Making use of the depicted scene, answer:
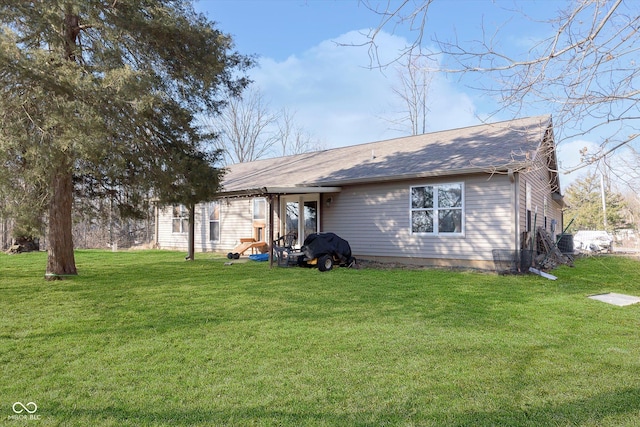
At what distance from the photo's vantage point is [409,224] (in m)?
10.7

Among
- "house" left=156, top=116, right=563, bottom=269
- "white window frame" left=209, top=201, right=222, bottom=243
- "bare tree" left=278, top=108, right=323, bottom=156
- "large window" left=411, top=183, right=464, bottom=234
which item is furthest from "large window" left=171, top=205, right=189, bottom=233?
"bare tree" left=278, top=108, right=323, bottom=156

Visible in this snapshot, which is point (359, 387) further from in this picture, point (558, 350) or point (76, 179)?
point (76, 179)

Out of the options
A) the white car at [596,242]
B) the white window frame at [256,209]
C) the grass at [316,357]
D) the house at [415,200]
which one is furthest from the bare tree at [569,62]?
the white car at [596,242]

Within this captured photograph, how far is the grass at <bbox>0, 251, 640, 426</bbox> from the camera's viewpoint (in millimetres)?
2543

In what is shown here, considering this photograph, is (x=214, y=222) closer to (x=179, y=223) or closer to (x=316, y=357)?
(x=179, y=223)

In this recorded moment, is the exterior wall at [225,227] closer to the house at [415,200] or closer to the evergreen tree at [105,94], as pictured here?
the house at [415,200]

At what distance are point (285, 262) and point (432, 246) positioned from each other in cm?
377

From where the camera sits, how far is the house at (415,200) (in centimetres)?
950

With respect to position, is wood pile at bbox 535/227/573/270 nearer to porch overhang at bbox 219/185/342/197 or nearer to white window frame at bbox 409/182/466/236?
white window frame at bbox 409/182/466/236

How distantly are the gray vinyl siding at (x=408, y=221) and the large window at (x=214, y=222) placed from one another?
5.22m

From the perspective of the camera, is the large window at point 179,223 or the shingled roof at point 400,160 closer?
the shingled roof at point 400,160

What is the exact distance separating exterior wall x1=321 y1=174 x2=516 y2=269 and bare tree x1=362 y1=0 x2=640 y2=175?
6.44 metres

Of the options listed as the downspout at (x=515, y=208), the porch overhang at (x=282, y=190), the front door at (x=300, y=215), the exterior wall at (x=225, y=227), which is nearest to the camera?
the downspout at (x=515, y=208)

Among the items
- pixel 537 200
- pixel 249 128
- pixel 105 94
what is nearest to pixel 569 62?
pixel 105 94
